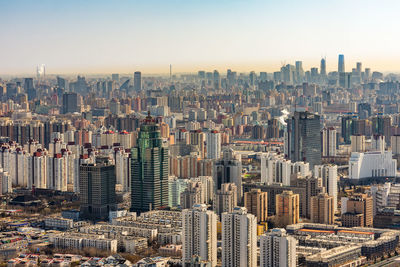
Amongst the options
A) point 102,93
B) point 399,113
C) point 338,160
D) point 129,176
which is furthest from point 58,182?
point 399,113

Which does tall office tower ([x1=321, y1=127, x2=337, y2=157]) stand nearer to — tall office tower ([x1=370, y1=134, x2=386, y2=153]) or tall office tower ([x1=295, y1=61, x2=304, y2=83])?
tall office tower ([x1=370, y1=134, x2=386, y2=153])

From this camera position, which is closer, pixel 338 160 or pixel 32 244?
pixel 32 244

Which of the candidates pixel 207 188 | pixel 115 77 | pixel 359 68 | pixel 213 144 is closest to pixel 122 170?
pixel 207 188

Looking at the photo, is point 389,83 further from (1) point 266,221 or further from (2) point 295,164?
(1) point 266,221

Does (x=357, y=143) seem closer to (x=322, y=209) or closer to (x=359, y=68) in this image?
(x=359, y=68)

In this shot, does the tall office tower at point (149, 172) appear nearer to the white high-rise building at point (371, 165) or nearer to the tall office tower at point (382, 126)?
the white high-rise building at point (371, 165)

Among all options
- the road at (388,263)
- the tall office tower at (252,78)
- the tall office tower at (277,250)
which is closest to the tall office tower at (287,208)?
the road at (388,263)
